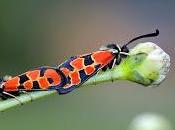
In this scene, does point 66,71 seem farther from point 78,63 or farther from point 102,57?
point 102,57

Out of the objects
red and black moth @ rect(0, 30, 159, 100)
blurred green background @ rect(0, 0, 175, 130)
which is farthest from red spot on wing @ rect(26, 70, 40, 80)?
blurred green background @ rect(0, 0, 175, 130)

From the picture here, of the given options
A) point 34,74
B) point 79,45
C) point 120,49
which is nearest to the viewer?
point 34,74

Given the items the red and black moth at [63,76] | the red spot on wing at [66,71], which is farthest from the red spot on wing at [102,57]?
the red spot on wing at [66,71]

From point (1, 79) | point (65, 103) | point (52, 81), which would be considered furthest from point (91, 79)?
point (65, 103)

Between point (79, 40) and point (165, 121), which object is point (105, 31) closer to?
point (79, 40)

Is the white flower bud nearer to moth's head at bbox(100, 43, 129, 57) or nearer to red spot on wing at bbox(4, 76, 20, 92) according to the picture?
moth's head at bbox(100, 43, 129, 57)

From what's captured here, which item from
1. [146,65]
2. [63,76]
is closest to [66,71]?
[63,76]
